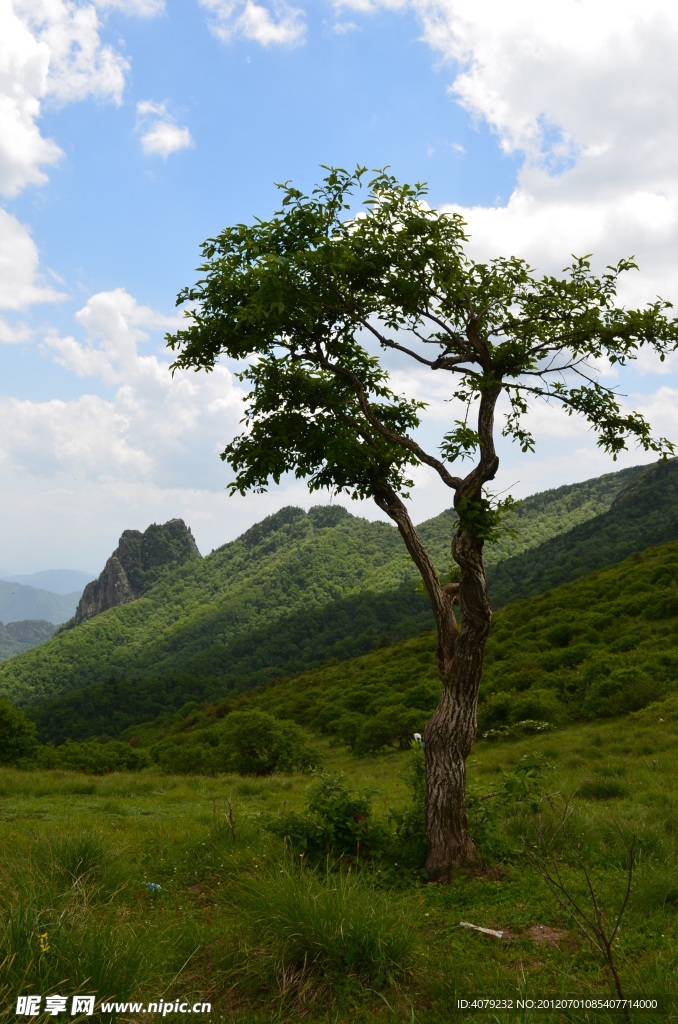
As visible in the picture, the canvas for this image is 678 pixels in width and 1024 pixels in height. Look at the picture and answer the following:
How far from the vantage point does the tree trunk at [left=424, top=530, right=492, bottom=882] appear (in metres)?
6.67

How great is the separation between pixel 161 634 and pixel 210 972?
158489 mm

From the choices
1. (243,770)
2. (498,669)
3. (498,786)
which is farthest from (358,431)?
(498,669)

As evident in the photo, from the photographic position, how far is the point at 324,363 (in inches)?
309

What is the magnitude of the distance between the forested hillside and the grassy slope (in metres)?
0.34

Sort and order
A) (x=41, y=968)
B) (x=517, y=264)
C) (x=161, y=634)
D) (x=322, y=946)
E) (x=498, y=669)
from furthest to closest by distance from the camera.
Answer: (x=161, y=634)
(x=498, y=669)
(x=517, y=264)
(x=322, y=946)
(x=41, y=968)

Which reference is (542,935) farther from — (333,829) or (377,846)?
(333,829)

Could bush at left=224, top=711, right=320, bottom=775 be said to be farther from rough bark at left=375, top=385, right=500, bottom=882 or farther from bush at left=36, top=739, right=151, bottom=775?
rough bark at left=375, top=385, right=500, bottom=882

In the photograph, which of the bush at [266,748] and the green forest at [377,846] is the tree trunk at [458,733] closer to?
the green forest at [377,846]

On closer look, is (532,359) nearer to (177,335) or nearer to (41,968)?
(177,335)

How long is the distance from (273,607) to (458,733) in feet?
461

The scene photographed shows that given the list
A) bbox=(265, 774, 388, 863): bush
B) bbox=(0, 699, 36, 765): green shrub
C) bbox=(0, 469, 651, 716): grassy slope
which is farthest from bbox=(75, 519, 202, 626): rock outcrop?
bbox=(265, 774, 388, 863): bush

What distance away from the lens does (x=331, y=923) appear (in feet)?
14.2

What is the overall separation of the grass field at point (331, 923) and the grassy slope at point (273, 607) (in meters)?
71.3

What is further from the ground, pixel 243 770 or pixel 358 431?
pixel 358 431
